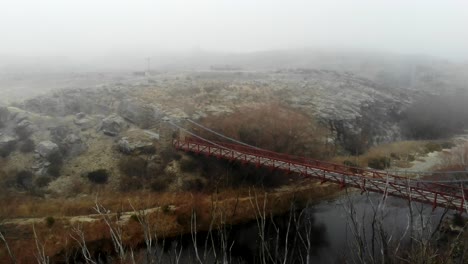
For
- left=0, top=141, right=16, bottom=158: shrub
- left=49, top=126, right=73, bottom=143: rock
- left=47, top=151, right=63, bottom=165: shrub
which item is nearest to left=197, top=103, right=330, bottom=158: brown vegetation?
left=49, top=126, right=73, bottom=143: rock

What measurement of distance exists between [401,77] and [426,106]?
3626 cm

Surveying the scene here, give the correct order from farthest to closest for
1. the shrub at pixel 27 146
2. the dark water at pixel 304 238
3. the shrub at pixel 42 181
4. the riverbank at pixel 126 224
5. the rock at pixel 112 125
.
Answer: the rock at pixel 112 125, the shrub at pixel 27 146, the shrub at pixel 42 181, the riverbank at pixel 126 224, the dark water at pixel 304 238

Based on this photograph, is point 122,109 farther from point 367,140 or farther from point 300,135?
point 367,140

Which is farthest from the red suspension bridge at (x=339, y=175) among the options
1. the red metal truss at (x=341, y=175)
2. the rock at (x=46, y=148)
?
the rock at (x=46, y=148)

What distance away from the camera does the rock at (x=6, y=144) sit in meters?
41.1

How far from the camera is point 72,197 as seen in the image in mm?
36531

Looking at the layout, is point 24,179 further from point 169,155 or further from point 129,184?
point 169,155

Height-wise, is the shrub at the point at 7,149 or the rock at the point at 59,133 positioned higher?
the rock at the point at 59,133

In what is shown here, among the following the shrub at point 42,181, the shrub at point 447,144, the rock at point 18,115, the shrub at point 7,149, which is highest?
the rock at point 18,115

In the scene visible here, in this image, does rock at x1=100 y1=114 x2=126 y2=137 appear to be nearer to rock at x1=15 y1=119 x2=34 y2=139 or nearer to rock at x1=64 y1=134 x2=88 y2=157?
rock at x1=64 y1=134 x2=88 y2=157

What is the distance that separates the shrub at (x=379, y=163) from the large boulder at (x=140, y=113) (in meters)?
30.3

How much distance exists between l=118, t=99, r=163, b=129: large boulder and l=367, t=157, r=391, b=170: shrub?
3034 centimetres

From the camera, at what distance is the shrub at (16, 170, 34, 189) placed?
122ft

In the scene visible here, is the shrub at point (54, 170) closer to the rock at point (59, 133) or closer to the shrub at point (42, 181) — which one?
the shrub at point (42, 181)
